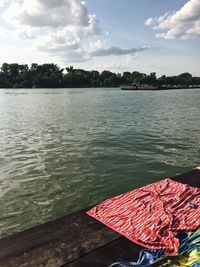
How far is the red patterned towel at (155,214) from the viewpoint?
540cm

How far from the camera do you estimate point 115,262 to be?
468 cm

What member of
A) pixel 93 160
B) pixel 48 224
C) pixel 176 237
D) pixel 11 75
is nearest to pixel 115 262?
pixel 176 237

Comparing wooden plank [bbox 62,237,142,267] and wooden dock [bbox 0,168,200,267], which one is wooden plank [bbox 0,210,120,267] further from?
wooden plank [bbox 62,237,142,267]

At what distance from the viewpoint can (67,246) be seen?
204 inches

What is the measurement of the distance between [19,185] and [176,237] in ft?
21.4

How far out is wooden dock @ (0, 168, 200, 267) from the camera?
4.77 m

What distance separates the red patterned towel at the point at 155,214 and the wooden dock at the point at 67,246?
32 cm

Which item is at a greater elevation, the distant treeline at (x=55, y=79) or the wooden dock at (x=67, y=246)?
the distant treeline at (x=55, y=79)

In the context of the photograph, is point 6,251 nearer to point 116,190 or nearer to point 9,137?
point 116,190

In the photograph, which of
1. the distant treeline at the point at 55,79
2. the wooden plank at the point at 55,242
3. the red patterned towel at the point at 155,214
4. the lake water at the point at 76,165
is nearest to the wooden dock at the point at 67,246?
the wooden plank at the point at 55,242

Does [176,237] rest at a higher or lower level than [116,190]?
higher

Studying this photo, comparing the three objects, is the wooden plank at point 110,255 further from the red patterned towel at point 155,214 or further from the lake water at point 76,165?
the lake water at point 76,165

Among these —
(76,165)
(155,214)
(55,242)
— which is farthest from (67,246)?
(76,165)

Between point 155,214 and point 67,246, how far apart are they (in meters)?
2.13
